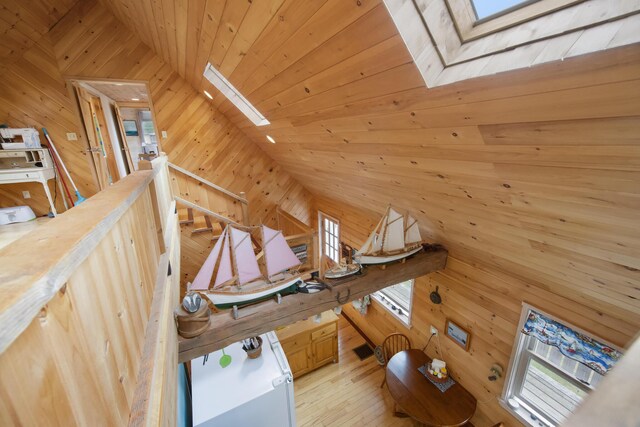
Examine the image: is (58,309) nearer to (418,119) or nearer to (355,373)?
(418,119)

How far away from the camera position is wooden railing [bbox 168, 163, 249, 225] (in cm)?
452

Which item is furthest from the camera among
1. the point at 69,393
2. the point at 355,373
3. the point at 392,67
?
the point at 355,373

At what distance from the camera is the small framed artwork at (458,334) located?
2834mm

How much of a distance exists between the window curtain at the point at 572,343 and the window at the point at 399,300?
1492mm

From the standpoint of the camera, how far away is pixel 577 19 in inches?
31.4

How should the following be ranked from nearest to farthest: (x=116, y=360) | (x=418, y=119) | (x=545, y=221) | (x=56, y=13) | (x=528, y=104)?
(x=116, y=360)
(x=528, y=104)
(x=418, y=119)
(x=545, y=221)
(x=56, y=13)

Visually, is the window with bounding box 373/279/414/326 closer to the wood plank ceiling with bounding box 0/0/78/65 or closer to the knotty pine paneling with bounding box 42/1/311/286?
the knotty pine paneling with bounding box 42/1/311/286

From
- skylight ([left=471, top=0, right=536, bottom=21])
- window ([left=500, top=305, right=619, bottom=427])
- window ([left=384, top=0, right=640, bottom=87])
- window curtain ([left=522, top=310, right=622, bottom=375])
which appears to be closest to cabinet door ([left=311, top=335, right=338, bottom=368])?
window ([left=500, top=305, right=619, bottom=427])

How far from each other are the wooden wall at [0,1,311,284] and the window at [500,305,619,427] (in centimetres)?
435

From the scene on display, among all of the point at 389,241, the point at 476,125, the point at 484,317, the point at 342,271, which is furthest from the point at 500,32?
the point at 484,317

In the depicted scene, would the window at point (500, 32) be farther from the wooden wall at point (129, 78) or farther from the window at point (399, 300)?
the wooden wall at point (129, 78)

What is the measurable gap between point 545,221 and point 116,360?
2.10m

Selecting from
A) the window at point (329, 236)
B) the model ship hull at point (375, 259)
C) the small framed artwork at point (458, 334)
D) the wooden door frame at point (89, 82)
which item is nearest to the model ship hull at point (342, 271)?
the model ship hull at point (375, 259)

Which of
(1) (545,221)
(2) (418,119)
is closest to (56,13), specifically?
(2) (418,119)
